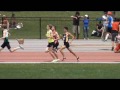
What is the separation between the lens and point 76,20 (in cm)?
3036

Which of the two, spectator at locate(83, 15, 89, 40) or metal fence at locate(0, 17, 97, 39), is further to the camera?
metal fence at locate(0, 17, 97, 39)

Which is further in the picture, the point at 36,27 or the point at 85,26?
the point at 36,27

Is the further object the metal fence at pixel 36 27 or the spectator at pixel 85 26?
the metal fence at pixel 36 27

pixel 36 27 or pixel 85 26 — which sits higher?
pixel 85 26
